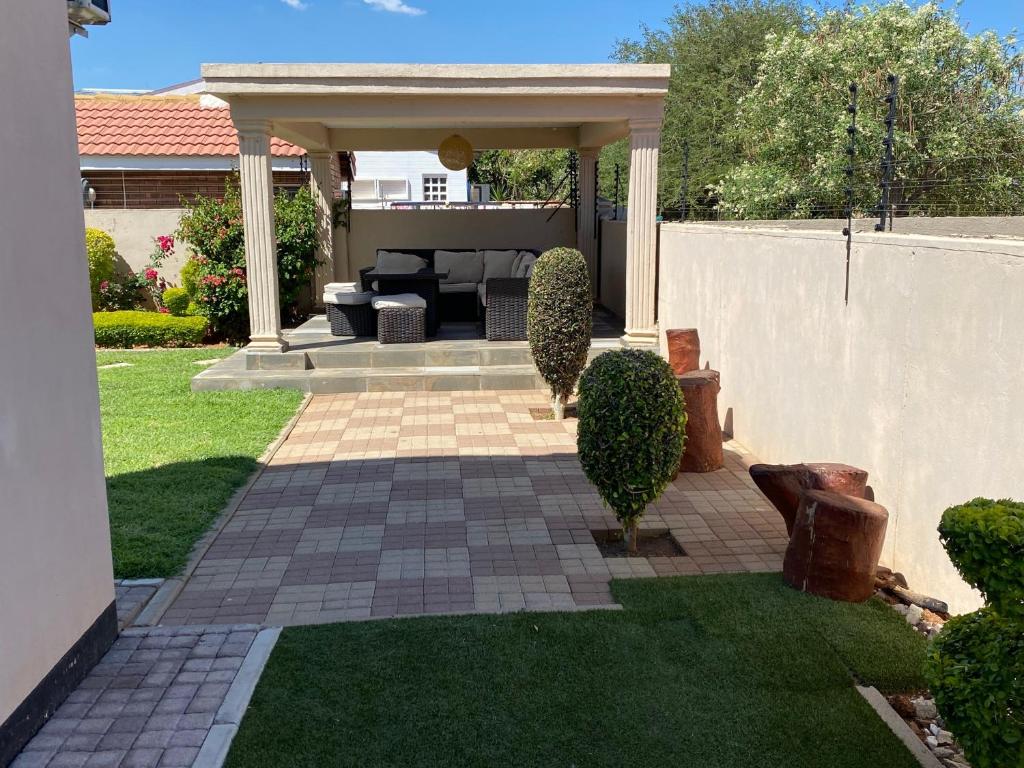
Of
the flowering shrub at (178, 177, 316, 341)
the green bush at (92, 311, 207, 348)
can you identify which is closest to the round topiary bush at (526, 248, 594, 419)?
the flowering shrub at (178, 177, 316, 341)

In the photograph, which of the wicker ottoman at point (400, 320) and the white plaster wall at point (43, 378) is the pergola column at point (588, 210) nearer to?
the wicker ottoman at point (400, 320)

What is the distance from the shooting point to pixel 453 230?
52.9ft

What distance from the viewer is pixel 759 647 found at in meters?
4.15

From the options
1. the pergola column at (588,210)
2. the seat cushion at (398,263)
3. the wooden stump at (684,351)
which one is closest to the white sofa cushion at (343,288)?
the seat cushion at (398,263)

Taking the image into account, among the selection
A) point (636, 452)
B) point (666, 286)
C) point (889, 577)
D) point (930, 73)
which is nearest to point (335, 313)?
point (666, 286)

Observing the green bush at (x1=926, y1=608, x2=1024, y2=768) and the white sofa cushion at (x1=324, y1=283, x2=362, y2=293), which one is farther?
the white sofa cushion at (x1=324, y1=283, x2=362, y2=293)

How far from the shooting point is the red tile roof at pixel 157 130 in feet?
54.6

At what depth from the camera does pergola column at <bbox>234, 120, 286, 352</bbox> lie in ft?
34.0

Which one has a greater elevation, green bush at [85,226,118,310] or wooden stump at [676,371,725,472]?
green bush at [85,226,118,310]

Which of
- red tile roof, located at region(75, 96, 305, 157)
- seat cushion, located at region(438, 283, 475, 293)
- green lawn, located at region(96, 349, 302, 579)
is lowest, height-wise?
green lawn, located at region(96, 349, 302, 579)

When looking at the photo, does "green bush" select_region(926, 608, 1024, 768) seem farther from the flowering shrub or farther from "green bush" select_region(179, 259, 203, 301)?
"green bush" select_region(179, 259, 203, 301)

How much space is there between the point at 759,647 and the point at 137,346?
12238 mm

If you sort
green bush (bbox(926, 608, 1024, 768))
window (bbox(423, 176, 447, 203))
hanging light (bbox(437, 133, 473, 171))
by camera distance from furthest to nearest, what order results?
window (bbox(423, 176, 447, 203))
hanging light (bbox(437, 133, 473, 171))
green bush (bbox(926, 608, 1024, 768))

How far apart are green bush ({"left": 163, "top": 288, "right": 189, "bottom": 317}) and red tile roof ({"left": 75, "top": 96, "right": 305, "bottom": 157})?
372cm
